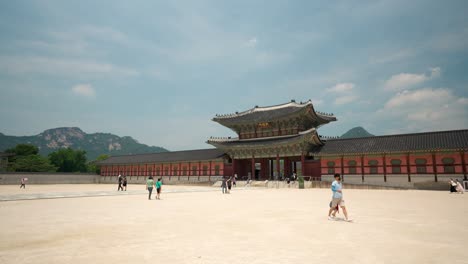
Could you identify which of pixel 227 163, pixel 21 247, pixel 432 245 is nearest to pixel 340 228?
pixel 432 245

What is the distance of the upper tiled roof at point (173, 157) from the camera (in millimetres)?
46688

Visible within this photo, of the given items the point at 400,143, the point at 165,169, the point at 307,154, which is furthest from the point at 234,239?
the point at 165,169

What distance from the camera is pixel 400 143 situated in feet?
105

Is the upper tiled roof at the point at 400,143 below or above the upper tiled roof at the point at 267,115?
below

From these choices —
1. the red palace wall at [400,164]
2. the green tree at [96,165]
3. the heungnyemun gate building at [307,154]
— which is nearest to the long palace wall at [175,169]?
the heungnyemun gate building at [307,154]

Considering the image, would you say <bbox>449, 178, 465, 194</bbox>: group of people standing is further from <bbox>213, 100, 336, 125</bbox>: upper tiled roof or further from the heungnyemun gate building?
<bbox>213, 100, 336, 125</bbox>: upper tiled roof

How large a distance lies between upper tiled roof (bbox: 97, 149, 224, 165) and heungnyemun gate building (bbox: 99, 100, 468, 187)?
223mm

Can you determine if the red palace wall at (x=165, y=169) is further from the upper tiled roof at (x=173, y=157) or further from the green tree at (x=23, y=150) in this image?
the green tree at (x=23, y=150)

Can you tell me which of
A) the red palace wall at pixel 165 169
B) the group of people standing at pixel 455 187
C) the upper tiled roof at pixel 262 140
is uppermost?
the upper tiled roof at pixel 262 140

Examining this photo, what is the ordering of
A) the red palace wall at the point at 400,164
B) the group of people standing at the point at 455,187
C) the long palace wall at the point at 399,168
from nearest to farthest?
the group of people standing at the point at 455,187 < the red palace wall at the point at 400,164 < the long palace wall at the point at 399,168

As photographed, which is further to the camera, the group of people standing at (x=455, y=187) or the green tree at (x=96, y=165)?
the green tree at (x=96, y=165)

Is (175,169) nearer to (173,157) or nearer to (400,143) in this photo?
(173,157)

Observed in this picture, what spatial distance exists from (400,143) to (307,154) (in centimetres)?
1056

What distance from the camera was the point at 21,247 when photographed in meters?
6.12
